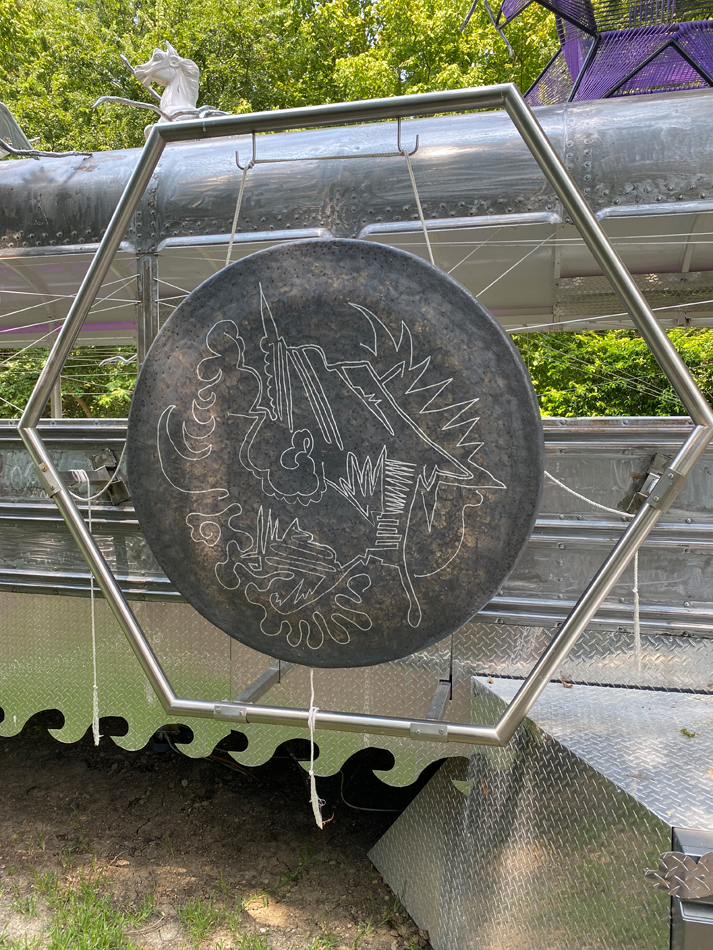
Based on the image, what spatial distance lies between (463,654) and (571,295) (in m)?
2.67

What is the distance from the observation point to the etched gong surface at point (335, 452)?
195cm

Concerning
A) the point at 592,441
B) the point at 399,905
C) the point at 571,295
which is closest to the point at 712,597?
the point at 592,441

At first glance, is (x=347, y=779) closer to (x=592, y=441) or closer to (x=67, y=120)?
(x=592, y=441)

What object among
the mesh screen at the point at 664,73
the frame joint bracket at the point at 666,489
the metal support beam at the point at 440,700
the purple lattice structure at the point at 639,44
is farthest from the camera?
the mesh screen at the point at 664,73

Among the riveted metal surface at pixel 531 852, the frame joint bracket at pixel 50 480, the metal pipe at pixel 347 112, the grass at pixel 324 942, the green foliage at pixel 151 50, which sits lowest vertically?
the grass at pixel 324 942

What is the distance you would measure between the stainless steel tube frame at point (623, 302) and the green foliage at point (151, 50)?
534 inches

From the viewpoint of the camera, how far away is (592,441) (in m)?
2.83

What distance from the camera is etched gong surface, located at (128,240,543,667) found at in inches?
76.6

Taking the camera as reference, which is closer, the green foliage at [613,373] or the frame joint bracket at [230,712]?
the frame joint bracket at [230,712]

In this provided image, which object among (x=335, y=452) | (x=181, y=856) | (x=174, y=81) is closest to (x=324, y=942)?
(x=181, y=856)

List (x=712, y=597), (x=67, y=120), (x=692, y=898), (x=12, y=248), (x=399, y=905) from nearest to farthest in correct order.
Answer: (x=692, y=898), (x=712, y=597), (x=399, y=905), (x=12, y=248), (x=67, y=120)

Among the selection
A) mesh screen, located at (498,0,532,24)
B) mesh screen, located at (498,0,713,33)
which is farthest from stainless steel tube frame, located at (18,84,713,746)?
mesh screen, located at (498,0,532,24)

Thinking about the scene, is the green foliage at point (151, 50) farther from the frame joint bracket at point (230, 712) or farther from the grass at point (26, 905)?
the frame joint bracket at point (230, 712)

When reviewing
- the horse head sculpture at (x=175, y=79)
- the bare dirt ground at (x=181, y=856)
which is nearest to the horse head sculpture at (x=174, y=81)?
the horse head sculpture at (x=175, y=79)
